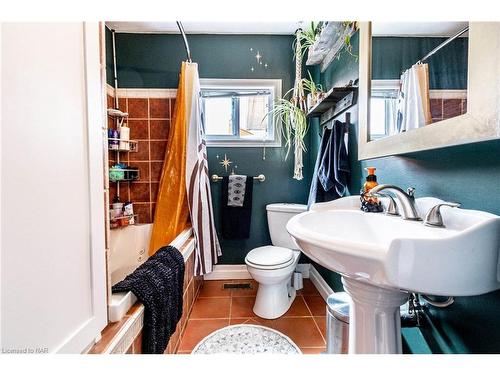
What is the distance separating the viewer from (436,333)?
0.79m

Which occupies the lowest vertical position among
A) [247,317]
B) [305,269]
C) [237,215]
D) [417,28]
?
[247,317]

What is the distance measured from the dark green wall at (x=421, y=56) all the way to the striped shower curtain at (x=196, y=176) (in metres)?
1.30

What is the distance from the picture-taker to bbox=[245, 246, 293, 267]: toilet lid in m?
1.56

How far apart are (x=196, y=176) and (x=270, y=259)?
88 cm

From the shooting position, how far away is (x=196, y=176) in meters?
1.83

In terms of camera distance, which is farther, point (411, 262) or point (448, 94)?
point (448, 94)

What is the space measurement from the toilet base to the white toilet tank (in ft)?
1.31

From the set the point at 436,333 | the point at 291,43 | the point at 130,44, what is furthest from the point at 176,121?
the point at 436,333

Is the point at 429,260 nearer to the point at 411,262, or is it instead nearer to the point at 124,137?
the point at 411,262

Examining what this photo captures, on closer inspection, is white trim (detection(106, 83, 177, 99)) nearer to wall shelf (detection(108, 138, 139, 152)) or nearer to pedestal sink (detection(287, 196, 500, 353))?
wall shelf (detection(108, 138, 139, 152))

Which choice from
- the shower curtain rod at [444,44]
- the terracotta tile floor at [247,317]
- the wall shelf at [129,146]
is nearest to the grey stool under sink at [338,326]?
the terracotta tile floor at [247,317]

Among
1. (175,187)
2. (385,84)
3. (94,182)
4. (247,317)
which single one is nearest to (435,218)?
(385,84)

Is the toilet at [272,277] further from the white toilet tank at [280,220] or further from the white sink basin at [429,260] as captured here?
the white sink basin at [429,260]

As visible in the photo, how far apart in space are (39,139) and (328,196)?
4.73 feet
